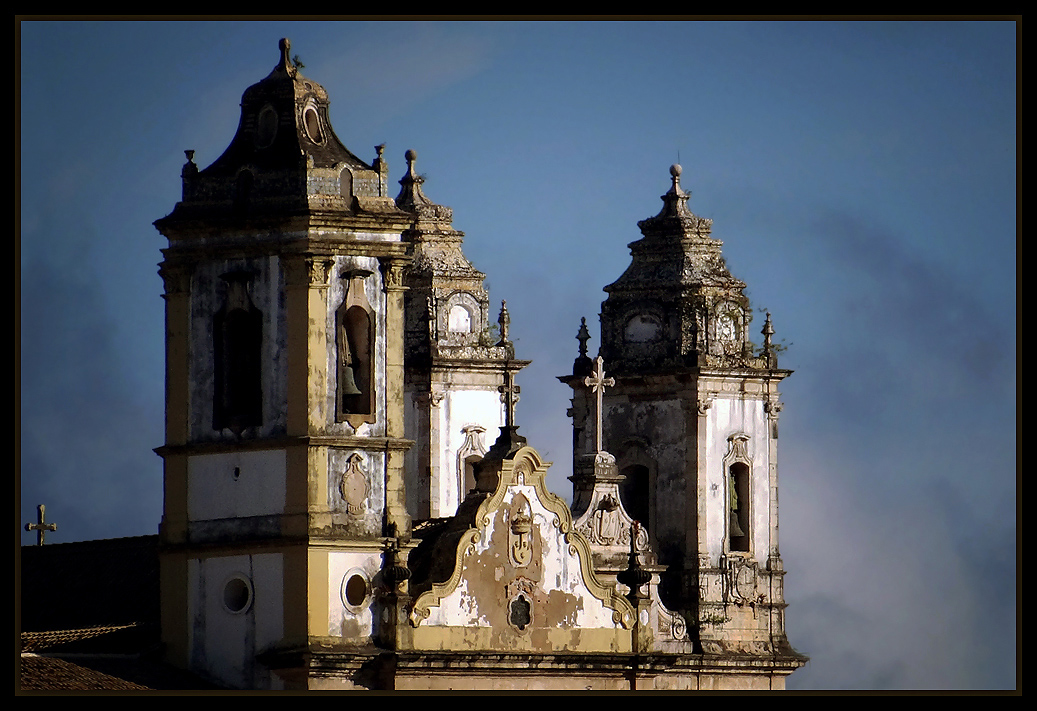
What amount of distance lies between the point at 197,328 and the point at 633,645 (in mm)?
8952

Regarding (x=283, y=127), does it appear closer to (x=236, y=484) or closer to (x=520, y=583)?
(x=236, y=484)

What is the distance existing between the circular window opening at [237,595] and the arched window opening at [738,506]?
48.3 ft

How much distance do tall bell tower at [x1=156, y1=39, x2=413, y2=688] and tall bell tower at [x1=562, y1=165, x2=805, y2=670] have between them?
1144 centimetres

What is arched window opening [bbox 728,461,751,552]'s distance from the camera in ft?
225

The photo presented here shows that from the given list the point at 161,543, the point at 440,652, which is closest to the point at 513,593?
the point at 440,652

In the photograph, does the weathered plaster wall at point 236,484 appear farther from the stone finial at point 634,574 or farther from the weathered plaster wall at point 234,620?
the stone finial at point 634,574

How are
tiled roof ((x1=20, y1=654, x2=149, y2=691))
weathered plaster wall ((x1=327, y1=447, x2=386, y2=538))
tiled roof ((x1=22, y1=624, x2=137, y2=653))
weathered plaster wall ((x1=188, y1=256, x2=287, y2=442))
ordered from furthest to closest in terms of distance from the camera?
tiled roof ((x1=22, y1=624, x2=137, y2=653))
weathered plaster wall ((x1=188, y1=256, x2=287, y2=442))
weathered plaster wall ((x1=327, y1=447, x2=386, y2=538))
tiled roof ((x1=20, y1=654, x2=149, y2=691))

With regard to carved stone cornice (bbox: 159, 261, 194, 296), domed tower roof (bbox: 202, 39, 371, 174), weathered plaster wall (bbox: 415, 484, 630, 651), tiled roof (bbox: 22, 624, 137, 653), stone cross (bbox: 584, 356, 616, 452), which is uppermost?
domed tower roof (bbox: 202, 39, 371, 174)

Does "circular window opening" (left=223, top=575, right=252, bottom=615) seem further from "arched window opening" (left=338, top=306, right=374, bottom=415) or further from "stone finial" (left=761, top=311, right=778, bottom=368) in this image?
"stone finial" (left=761, top=311, right=778, bottom=368)

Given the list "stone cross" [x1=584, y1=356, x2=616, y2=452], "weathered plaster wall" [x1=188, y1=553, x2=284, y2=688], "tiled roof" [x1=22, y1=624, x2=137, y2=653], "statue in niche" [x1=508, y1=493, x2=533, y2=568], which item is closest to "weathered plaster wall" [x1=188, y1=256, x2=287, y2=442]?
"weathered plaster wall" [x1=188, y1=553, x2=284, y2=688]

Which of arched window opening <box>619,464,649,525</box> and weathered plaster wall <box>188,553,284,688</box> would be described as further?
arched window opening <box>619,464,649,525</box>

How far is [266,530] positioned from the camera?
5616cm

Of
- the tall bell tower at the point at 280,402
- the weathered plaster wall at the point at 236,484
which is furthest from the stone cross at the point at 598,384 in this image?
the weathered plaster wall at the point at 236,484

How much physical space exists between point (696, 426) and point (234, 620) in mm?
14618
